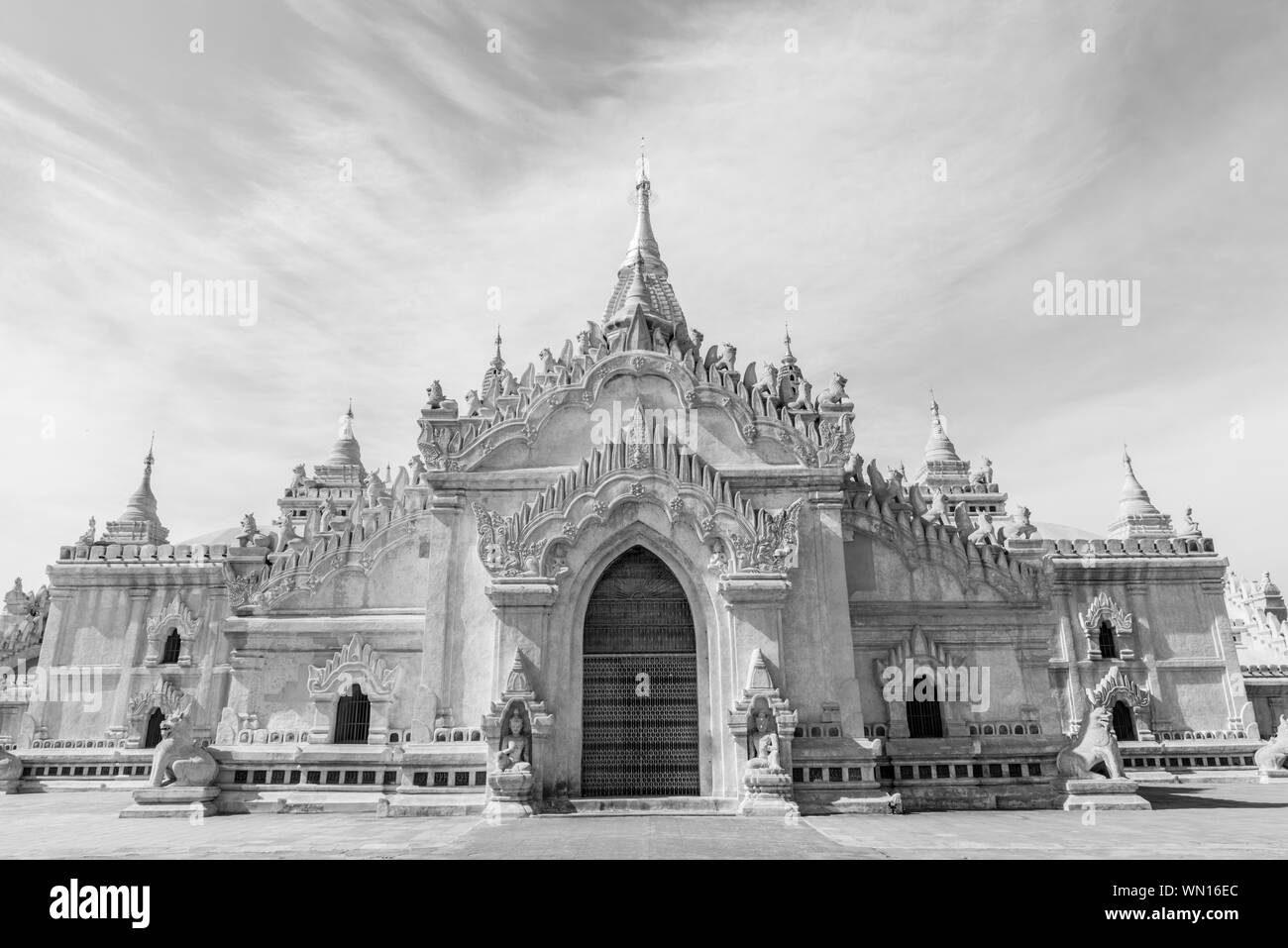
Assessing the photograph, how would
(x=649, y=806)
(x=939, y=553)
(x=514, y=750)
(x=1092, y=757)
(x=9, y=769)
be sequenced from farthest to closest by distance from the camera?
(x=9, y=769)
(x=939, y=553)
(x=1092, y=757)
(x=649, y=806)
(x=514, y=750)

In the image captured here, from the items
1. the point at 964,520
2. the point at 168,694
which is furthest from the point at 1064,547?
the point at 168,694

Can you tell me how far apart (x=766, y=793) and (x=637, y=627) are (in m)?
4.44

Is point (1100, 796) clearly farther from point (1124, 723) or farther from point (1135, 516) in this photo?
point (1135, 516)

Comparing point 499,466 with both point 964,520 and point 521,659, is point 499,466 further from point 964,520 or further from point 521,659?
point 964,520

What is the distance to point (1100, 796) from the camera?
17.2 meters

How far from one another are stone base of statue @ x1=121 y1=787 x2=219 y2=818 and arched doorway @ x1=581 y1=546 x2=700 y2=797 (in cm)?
748

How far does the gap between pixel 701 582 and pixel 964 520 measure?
12246 millimetres

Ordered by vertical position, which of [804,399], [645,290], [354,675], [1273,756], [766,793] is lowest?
[1273,756]

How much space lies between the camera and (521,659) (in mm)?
17547

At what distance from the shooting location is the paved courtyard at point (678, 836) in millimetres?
10898

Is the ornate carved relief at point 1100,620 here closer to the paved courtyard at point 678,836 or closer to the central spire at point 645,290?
the paved courtyard at point 678,836

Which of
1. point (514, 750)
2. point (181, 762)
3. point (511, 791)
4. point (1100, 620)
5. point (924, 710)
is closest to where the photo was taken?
point (511, 791)

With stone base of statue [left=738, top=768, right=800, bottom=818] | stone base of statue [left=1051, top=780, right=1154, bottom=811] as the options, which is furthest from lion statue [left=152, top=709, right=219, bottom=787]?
stone base of statue [left=1051, top=780, right=1154, bottom=811]

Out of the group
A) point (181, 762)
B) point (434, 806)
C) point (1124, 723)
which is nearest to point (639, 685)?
point (434, 806)
